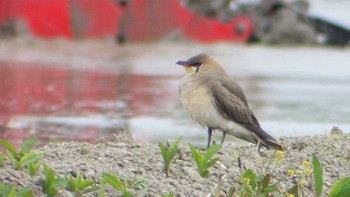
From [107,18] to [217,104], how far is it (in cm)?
1046

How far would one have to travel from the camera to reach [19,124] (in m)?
10.0

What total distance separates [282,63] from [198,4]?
7.00ft

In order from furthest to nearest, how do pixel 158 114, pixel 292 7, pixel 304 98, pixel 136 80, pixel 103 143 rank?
1. pixel 292 7
2. pixel 136 80
3. pixel 304 98
4. pixel 158 114
5. pixel 103 143

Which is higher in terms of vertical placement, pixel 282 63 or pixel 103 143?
pixel 103 143

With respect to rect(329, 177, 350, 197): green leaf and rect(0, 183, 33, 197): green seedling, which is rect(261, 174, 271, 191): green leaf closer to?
rect(329, 177, 350, 197): green leaf

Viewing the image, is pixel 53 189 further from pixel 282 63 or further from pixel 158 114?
pixel 282 63

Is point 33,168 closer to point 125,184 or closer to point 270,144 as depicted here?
point 125,184

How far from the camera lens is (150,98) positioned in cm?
1252

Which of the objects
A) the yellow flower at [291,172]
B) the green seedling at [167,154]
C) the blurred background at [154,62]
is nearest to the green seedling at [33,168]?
the green seedling at [167,154]

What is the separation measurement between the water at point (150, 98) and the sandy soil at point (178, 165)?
0.94m

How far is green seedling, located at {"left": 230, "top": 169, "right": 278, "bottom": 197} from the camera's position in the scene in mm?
5641

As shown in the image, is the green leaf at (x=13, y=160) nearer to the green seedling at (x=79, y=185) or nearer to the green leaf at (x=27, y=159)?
the green leaf at (x=27, y=159)

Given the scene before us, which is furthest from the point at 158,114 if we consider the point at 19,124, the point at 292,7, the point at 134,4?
the point at 292,7

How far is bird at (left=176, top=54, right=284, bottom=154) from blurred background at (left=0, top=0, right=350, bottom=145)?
3.93 ft
